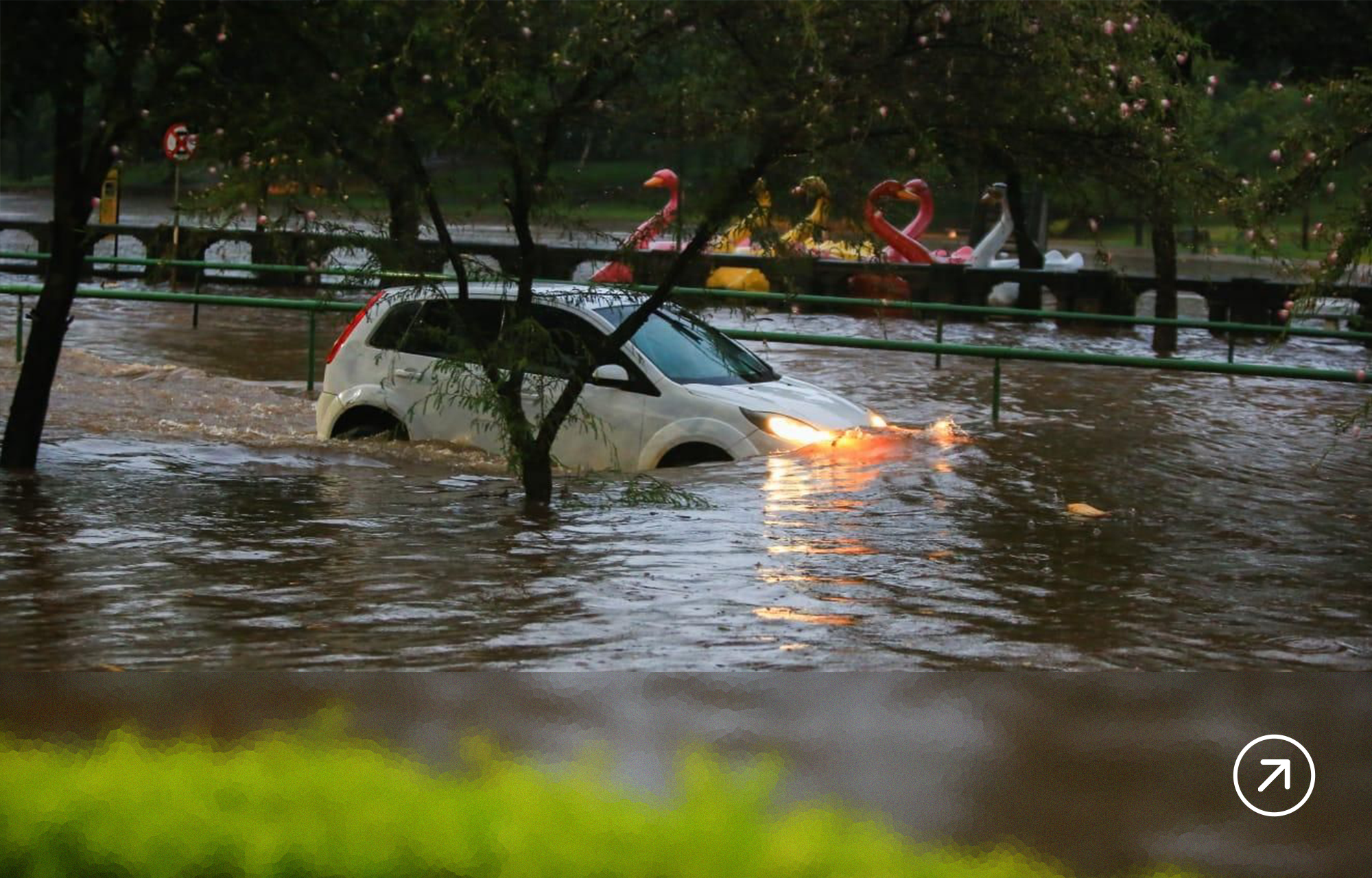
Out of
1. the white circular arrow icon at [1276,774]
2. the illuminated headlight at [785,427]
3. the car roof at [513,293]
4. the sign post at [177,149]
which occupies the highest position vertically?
the sign post at [177,149]

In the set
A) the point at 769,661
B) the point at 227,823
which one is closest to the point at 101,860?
the point at 227,823

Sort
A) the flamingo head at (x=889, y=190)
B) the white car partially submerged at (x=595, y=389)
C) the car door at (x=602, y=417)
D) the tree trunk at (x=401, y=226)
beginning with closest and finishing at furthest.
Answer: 1. the flamingo head at (x=889, y=190)
2. the tree trunk at (x=401, y=226)
3. the white car partially submerged at (x=595, y=389)
4. the car door at (x=602, y=417)

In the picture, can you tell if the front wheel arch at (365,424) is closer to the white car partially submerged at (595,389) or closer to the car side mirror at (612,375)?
the white car partially submerged at (595,389)

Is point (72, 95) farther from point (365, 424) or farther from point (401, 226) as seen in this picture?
point (365, 424)

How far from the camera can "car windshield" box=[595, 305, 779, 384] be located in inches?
516

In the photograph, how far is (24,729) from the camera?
541 cm

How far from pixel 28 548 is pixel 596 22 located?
160 inches

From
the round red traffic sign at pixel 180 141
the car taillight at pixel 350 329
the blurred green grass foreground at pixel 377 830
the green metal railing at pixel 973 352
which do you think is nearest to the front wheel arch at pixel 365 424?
the car taillight at pixel 350 329

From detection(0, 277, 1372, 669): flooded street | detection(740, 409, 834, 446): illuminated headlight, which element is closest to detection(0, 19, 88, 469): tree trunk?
detection(0, 277, 1372, 669): flooded street

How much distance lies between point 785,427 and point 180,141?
4489 mm

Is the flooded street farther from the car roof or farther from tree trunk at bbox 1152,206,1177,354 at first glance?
tree trunk at bbox 1152,206,1177,354

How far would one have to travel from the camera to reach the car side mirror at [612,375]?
13.0 metres

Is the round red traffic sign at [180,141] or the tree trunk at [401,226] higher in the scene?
the round red traffic sign at [180,141]

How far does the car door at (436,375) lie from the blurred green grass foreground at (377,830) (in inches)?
283
